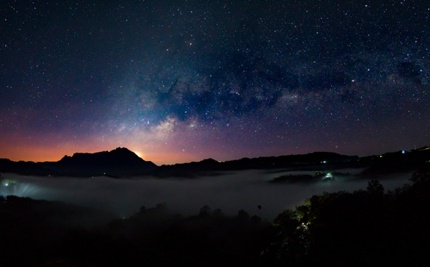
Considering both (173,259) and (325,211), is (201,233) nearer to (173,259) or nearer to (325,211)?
(173,259)

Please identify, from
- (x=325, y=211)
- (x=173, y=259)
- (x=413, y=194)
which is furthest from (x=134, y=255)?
(x=413, y=194)

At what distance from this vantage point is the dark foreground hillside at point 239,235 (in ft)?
53.2

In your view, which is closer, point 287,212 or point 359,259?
point 359,259

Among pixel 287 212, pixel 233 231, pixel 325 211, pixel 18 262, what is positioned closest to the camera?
pixel 325 211

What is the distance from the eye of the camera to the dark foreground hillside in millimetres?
16203

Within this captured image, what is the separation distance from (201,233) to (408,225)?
254 ft

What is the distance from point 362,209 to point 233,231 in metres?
69.8

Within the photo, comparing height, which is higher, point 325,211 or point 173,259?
point 325,211

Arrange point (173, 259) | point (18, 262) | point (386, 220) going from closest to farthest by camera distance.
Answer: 1. point (386, 220)
2. point (18, 262)
3. point (173, 259)

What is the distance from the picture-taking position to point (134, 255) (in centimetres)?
7312

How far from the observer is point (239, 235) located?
80562 millimetres

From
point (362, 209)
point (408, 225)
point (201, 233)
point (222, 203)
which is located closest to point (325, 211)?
point (362, 209)

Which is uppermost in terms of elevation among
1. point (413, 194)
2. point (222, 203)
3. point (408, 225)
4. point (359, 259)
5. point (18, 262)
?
point (413, 194)

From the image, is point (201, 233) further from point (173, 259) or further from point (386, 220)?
point (386, 220)
